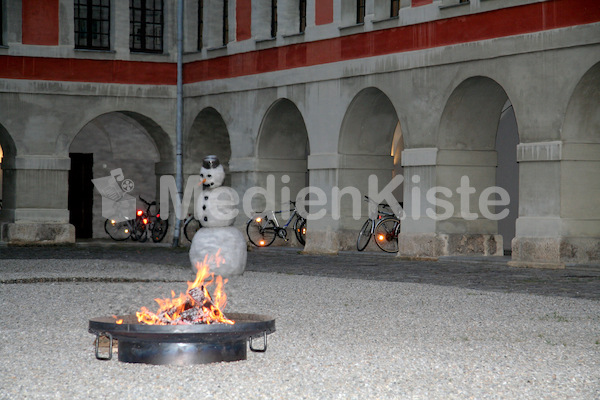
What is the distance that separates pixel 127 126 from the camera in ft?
96.5

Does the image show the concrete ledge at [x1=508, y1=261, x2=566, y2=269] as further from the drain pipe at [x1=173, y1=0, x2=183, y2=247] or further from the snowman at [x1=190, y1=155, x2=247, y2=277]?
the drain pipe at [x1=173, y1=0, x2=183, y2=247]

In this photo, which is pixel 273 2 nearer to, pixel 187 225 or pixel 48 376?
pixel 187 225

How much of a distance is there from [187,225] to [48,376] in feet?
63.3

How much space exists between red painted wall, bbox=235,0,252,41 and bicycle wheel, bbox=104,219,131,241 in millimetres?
6479

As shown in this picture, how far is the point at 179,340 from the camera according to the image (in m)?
7.64

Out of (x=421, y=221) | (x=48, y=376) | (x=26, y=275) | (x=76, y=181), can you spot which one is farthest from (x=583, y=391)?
(x=76, y=181)

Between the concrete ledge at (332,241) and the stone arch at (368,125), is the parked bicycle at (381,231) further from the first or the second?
the stone arch at (368,125)

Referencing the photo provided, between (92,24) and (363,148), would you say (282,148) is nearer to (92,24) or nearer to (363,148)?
(363,148)

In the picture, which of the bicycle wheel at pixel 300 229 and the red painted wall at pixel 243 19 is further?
the red painted wall at pixel 243 19

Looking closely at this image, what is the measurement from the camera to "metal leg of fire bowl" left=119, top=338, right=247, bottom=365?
779cm

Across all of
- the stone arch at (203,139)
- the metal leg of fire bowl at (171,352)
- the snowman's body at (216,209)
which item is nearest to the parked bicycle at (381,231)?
the stone arch at (203,139)

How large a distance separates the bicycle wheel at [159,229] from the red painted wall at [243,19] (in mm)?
5122

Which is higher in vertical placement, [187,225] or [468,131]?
[468,131]

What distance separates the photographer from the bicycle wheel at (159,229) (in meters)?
27.2
